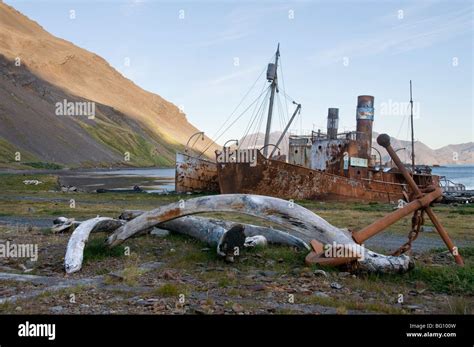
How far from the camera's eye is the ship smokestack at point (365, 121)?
30.1m

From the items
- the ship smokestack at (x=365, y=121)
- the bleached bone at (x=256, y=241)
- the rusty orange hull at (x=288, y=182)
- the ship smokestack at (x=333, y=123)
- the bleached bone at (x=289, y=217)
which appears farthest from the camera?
the ship smokestack at (x=333, y=123)

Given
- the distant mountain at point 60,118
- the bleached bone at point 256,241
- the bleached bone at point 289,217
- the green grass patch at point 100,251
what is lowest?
the green grass patch at point 100,251

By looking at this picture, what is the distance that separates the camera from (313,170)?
91.9ft

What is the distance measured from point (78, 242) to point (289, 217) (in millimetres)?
3553

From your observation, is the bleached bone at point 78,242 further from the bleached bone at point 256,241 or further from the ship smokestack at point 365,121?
the ship smokestack at point 365,121

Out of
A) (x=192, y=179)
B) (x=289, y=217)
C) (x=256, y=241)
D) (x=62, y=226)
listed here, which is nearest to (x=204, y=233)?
(x=256, y=241)

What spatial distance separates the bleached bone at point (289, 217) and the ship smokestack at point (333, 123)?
76.1ft

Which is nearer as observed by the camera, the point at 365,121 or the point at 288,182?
the point at 288,182

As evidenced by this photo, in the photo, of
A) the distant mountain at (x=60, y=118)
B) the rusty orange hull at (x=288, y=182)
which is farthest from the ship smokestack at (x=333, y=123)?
the distant mountain at (x=60, y=118)

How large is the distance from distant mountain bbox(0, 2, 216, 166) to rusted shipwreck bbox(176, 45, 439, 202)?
1761 centimetres

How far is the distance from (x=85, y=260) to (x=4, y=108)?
8548cm

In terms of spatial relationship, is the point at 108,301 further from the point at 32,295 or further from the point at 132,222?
the point at 132,222

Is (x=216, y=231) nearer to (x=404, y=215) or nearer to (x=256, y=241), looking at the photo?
(x=256, y=241)
